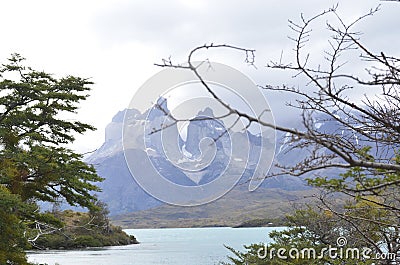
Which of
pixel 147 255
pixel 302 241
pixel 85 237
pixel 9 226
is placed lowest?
pixel 147 255

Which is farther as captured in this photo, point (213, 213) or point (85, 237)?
point (213, 213)

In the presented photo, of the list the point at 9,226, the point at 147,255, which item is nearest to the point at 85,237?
the point at 147,255

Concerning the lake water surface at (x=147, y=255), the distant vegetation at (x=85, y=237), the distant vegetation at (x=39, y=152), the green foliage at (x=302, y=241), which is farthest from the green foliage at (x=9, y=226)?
the distant vegetation at (x=85, y=237)

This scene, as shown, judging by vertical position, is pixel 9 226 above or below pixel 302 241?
above

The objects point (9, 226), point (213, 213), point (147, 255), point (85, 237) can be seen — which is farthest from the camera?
point (213, 213)

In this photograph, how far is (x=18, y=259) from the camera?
10305 mm

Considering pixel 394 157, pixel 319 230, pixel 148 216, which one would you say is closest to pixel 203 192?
pixel 319 230

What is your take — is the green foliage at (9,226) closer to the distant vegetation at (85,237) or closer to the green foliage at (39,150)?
the green foliage at (39,150)

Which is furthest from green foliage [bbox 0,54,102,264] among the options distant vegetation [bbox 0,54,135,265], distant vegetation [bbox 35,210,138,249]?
distant vegetation [bbox 35,210,138,249]

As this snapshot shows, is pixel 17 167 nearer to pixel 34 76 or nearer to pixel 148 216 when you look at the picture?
pixel 34 76

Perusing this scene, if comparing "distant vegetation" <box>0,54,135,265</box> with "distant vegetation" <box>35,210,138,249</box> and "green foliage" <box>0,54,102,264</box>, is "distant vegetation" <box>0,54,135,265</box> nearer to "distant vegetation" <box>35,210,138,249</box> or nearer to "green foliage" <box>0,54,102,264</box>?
"green foliage" <box>0,54,102,264</box>

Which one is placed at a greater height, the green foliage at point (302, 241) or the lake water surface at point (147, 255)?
the green foliage at point (302, 241)

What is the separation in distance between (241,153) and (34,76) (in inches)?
270

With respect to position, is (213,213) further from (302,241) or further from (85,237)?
(302,241)
